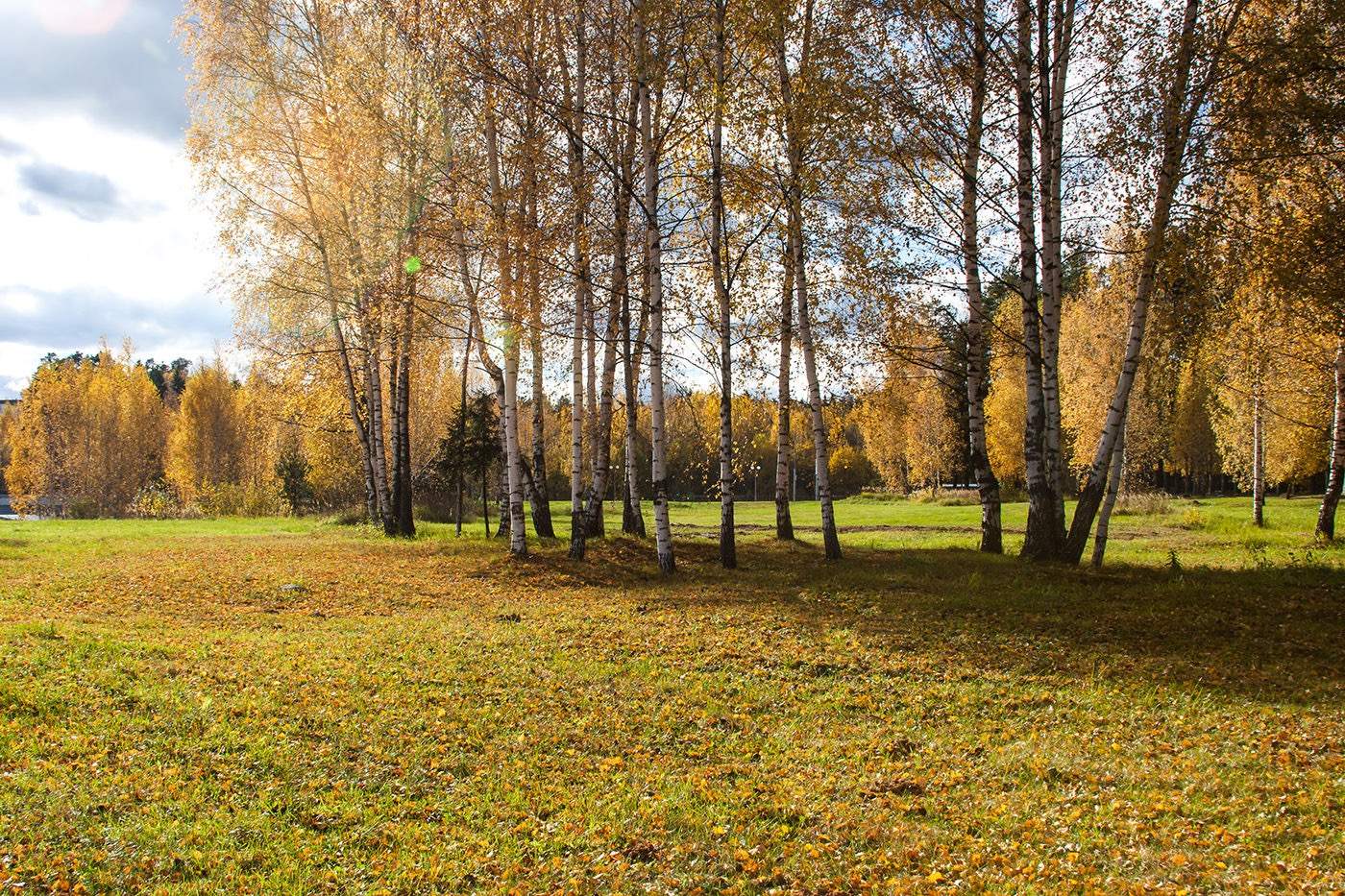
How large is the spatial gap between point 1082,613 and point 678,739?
6.39m

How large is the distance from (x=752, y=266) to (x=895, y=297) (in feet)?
10.4

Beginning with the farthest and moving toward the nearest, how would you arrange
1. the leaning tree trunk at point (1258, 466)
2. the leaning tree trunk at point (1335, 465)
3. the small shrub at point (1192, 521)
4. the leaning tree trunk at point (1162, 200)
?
1. the small shrub at point (1192, 521)
2. the leaning tree trunk at point (1258, 466)
3. the leaning tree trunk at point (1335, 465)
4. the leaning tree trunk at point (1162, 200)

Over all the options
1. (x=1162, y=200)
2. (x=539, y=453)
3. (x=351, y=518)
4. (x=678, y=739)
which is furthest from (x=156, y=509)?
(x=1162, y=200)

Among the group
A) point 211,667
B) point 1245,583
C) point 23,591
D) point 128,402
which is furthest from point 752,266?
point 128,402

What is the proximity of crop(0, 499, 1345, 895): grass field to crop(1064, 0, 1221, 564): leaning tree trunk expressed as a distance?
237cm

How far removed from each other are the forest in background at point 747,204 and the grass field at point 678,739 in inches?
184

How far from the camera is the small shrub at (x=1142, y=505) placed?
30.0 metres

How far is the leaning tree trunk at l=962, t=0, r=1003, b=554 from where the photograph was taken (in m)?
13.4

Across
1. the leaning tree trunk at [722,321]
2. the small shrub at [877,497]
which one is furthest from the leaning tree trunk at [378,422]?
the small shrub at [877,497]

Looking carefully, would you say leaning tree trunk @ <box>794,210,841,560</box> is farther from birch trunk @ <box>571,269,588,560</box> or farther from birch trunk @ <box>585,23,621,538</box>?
birch trunk @ <box>571,269,588,560</box>

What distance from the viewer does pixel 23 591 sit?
10.3 metres

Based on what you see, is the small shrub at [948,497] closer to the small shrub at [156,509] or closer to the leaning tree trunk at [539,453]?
the leaning tree trunk at [539,453]

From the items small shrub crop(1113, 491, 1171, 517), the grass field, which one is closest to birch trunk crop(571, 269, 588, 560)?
the grass field

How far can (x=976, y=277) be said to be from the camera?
14.1 m
